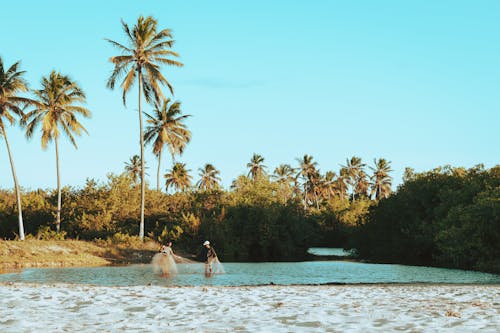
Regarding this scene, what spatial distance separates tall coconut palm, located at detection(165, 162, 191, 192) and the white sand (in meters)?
83.8

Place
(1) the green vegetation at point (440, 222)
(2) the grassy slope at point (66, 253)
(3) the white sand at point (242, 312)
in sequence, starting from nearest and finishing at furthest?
(3) the white sand at point (242, 312)
(1) the green vegetation at point (440, 222)
(2) the grassy slope at point (66, 253)

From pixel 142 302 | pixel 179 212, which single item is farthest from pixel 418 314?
pixel 179 212

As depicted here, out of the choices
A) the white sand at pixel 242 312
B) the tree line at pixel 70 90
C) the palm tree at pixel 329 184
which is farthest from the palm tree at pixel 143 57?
the palm tree at pixel 329 184

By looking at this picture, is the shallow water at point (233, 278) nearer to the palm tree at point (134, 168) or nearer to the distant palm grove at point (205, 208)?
the distant palm grove at point (205, 208)

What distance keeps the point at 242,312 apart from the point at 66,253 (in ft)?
103

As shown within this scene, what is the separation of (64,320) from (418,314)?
6.74m

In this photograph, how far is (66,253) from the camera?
39125mm

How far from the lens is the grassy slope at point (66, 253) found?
35653 mm

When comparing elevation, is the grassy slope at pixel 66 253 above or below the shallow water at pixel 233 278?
above

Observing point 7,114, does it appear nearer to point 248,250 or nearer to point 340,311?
point 248,250

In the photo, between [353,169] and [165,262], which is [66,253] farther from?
[353,169]

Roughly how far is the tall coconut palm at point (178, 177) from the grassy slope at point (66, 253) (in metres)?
51.5

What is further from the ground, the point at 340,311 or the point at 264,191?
the point at 264,191

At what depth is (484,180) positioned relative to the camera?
1465 inches
